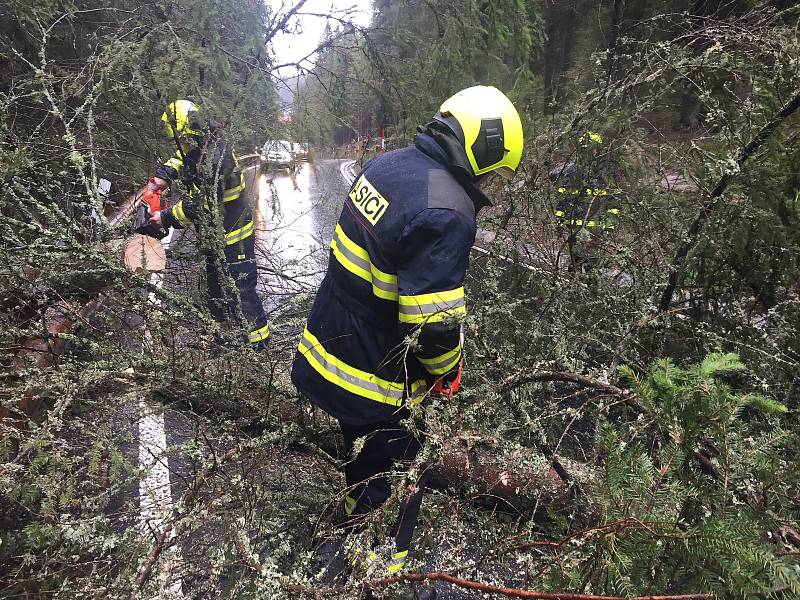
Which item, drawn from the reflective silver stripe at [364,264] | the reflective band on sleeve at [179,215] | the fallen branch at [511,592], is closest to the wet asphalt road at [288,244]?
the reflective band on sleeve at [179,215]

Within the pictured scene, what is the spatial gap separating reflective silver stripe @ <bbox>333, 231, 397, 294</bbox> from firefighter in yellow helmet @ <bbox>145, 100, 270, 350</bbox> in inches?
44.1

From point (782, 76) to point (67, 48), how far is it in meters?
6.95

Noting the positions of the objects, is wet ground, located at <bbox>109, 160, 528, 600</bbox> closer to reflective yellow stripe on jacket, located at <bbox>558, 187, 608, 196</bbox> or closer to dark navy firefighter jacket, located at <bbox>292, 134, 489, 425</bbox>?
dark navy firefighter jacket, located at <bbox>292, 134, 489, 425</bbox>

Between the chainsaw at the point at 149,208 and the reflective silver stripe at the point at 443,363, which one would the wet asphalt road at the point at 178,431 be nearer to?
the chainsaw at the point at 149,208

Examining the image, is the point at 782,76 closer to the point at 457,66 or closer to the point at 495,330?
the point at 495,330

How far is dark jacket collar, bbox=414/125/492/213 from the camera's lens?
5.97 ft

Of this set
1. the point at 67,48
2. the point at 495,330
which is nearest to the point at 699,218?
the point at 495,330

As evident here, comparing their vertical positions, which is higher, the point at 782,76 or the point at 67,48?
the point at 67,48

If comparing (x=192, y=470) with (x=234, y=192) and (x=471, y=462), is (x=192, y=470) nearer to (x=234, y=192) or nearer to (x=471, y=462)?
(x=471, y=462)

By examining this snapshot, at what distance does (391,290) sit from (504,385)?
58 cm

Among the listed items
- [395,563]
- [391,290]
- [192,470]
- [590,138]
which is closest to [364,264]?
[391,290]

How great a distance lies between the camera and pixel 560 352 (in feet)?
6.59

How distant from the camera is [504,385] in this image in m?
1.71

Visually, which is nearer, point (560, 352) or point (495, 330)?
point (560, 352)
